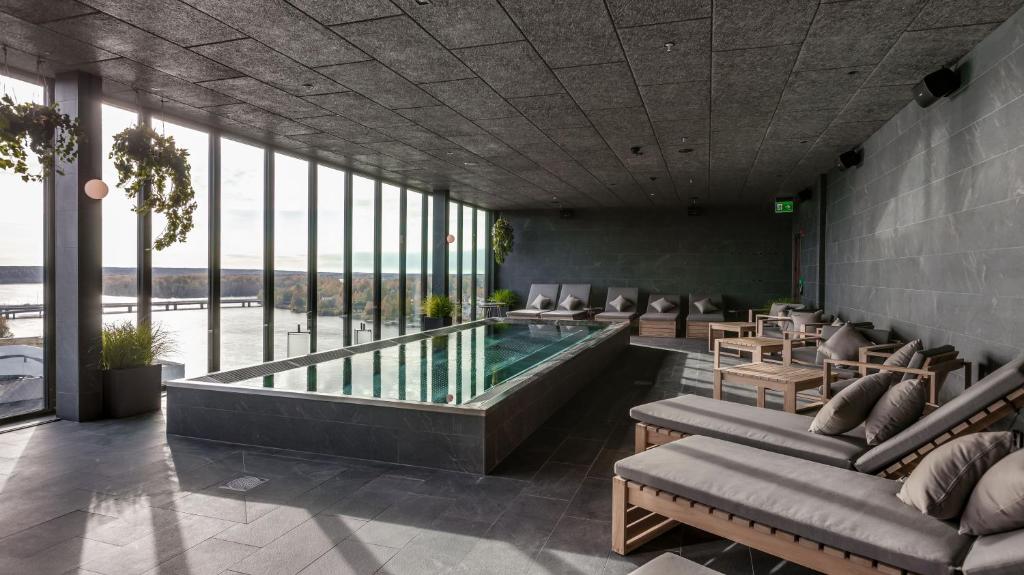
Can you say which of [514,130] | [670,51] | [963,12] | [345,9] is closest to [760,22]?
[670,51]

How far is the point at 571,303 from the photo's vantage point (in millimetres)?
12641

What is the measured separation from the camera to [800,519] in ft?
6.45

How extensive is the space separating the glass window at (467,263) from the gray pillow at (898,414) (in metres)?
10.1

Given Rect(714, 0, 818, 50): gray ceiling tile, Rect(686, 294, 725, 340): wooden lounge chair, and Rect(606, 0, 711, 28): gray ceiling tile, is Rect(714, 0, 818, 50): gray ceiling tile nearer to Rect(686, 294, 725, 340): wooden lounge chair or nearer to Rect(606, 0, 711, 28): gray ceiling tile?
Rect(606, 0, 711, 28): gray ceiling tile

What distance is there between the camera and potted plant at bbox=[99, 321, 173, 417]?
15.4 ft

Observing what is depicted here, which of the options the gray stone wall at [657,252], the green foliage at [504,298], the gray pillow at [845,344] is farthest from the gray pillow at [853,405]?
the green foliage at [504,298]

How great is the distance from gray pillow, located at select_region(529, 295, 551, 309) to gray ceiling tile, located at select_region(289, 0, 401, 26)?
9673 mm

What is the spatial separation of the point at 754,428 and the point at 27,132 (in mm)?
4675

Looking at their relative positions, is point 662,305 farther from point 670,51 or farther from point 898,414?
point 898,414

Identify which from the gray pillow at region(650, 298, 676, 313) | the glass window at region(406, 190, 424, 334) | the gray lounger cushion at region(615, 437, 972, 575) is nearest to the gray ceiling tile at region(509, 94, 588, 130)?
the gray lounger cushion at region(615, 437, 972, 575)

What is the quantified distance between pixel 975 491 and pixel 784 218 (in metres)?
11.6

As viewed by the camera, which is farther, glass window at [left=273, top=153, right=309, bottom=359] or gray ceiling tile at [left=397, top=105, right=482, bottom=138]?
glass window at [left=273, top=153, right=309, bottom=359]

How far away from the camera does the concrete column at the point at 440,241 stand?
1048cm

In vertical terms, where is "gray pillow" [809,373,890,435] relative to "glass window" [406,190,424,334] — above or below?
below
